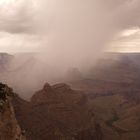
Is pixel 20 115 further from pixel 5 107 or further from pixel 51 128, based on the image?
Answer: pixel 5 107

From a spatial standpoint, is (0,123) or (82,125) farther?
(82,125)

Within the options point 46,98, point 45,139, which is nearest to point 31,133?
point 45,139

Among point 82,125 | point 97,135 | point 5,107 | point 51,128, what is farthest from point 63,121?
point 5,107

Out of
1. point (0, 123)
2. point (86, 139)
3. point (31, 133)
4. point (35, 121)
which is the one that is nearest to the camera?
point (0, 123)

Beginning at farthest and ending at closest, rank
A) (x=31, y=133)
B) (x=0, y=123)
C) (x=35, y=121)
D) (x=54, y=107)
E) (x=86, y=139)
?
(x=54, y=107) → (x=86, y=139) → (x=35, y=121) → (x=31, y=133) → (x=0, y=123)

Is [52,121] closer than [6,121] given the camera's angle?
No

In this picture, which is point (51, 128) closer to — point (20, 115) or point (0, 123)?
point (20, 115)

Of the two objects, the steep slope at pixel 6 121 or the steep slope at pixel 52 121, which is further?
the steep slope at pixel 52 121

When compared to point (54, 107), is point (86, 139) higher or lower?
lower

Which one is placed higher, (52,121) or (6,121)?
(6,121)

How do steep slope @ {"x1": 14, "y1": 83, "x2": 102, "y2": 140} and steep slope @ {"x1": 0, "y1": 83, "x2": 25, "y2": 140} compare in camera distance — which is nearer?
steep slope @ {"x1": 0, "y1": 83, "x2": 25, "y2": 140}
